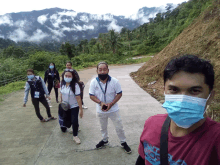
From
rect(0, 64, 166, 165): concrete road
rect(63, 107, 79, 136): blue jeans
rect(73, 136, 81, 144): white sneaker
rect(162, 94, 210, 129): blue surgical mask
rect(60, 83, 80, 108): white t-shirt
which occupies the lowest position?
rect(0, 64, 166, 165): concrete road

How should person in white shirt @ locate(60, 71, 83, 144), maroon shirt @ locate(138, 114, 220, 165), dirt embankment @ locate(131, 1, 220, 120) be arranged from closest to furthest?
maroon shirt @ locate(138, 114, 220, 165), person in white shirt @ locate(60, 71, 83, 144), dirt embankment @ locate(131, 1, 220, 120)

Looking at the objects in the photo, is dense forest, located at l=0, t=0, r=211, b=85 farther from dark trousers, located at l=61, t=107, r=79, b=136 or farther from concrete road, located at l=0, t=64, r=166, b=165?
dark trousers, located at l=61, t=107, r=79, b=136

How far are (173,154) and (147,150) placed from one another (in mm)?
226

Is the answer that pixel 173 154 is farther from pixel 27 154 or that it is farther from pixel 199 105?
pixel 27 154

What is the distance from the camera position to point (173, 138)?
101cm

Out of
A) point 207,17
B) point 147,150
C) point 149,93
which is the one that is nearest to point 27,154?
point 147,150

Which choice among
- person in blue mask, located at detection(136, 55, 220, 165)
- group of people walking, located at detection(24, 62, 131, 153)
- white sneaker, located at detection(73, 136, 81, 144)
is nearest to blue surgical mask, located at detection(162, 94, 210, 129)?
person in blue mask, located at detection(136, 55, 220, 165)

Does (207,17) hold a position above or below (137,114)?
above

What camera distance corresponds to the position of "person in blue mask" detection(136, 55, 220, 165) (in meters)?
0.90

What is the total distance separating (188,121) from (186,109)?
85 mm

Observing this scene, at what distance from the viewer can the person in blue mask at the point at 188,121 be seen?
902 mm

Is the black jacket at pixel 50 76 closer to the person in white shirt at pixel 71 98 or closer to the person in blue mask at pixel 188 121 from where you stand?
the person in white shirt at pixel 71 98

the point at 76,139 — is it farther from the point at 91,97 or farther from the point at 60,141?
the point at 91,97

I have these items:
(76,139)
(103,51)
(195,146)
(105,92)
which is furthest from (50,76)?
(103,51)
